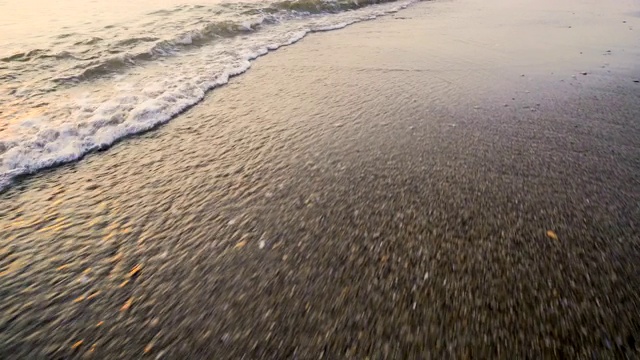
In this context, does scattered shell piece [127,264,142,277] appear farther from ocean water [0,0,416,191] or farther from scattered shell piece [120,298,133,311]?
ocean water [0,0,416,191]

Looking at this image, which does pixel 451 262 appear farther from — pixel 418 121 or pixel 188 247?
pixel 418 121

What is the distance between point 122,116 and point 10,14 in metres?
8.37

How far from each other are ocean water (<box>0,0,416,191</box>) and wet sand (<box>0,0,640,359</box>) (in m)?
0.40

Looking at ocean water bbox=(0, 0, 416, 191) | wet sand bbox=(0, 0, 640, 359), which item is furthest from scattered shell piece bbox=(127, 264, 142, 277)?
ocean water bbox=(0, 0, 416, 191)

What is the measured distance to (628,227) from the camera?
1470 millimetres

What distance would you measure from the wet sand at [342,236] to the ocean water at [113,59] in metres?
0.40

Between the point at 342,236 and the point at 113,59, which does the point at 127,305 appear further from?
the point at 113,59

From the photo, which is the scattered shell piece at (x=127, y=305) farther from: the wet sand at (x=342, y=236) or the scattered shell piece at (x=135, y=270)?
the scattered shell piece at (x=135, y=270)

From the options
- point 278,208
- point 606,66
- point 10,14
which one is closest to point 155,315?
point 278,208

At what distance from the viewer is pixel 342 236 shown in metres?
1.47

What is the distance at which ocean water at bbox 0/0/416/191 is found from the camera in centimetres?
259

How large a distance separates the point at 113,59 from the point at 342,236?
4.76 meters

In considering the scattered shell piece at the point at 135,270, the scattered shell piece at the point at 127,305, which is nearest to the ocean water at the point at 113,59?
the scattered shell piece at the point at 135,270

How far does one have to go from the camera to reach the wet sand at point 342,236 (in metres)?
1.07
